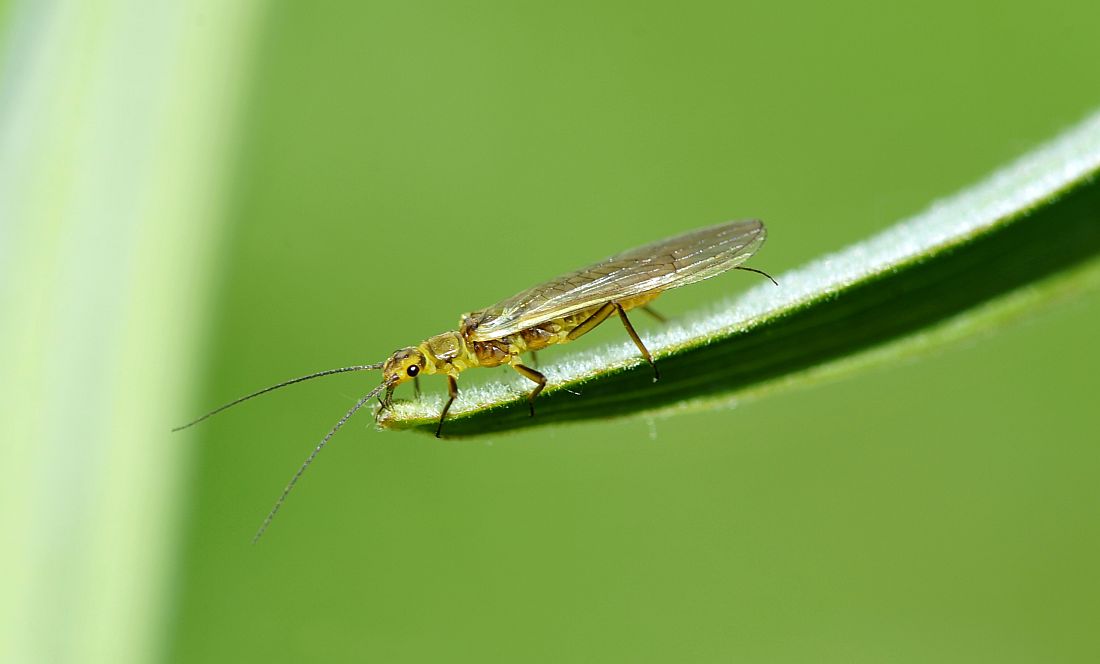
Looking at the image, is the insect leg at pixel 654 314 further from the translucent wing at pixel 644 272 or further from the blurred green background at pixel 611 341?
the translucent wing at pixel 644 272

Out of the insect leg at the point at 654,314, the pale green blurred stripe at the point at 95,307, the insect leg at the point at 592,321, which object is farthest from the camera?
the insect leg at the point at 654,314

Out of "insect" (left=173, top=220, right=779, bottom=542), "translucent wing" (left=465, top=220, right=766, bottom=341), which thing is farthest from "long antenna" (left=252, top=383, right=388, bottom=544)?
"translucent wing" (left=465, top=220, right=766, bottom=341)

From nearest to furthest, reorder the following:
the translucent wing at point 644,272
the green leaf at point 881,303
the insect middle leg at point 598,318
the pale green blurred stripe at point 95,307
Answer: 1. the green leaf at point 881,303
2. the pale green blurred stripe at point 95,307
3. the translucent wing at point 644,272
4. the insect middle leg at point 598,318

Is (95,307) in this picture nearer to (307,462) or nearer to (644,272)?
(307,462)

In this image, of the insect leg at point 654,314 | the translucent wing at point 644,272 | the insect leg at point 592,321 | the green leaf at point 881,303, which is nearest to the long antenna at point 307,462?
the translucent wing at point 644,272

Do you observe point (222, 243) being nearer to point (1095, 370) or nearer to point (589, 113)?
point (589, 113)

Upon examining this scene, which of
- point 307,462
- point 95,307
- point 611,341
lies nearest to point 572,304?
point 611,341

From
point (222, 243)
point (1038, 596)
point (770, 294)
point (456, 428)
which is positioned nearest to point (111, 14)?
point (222, 243)
